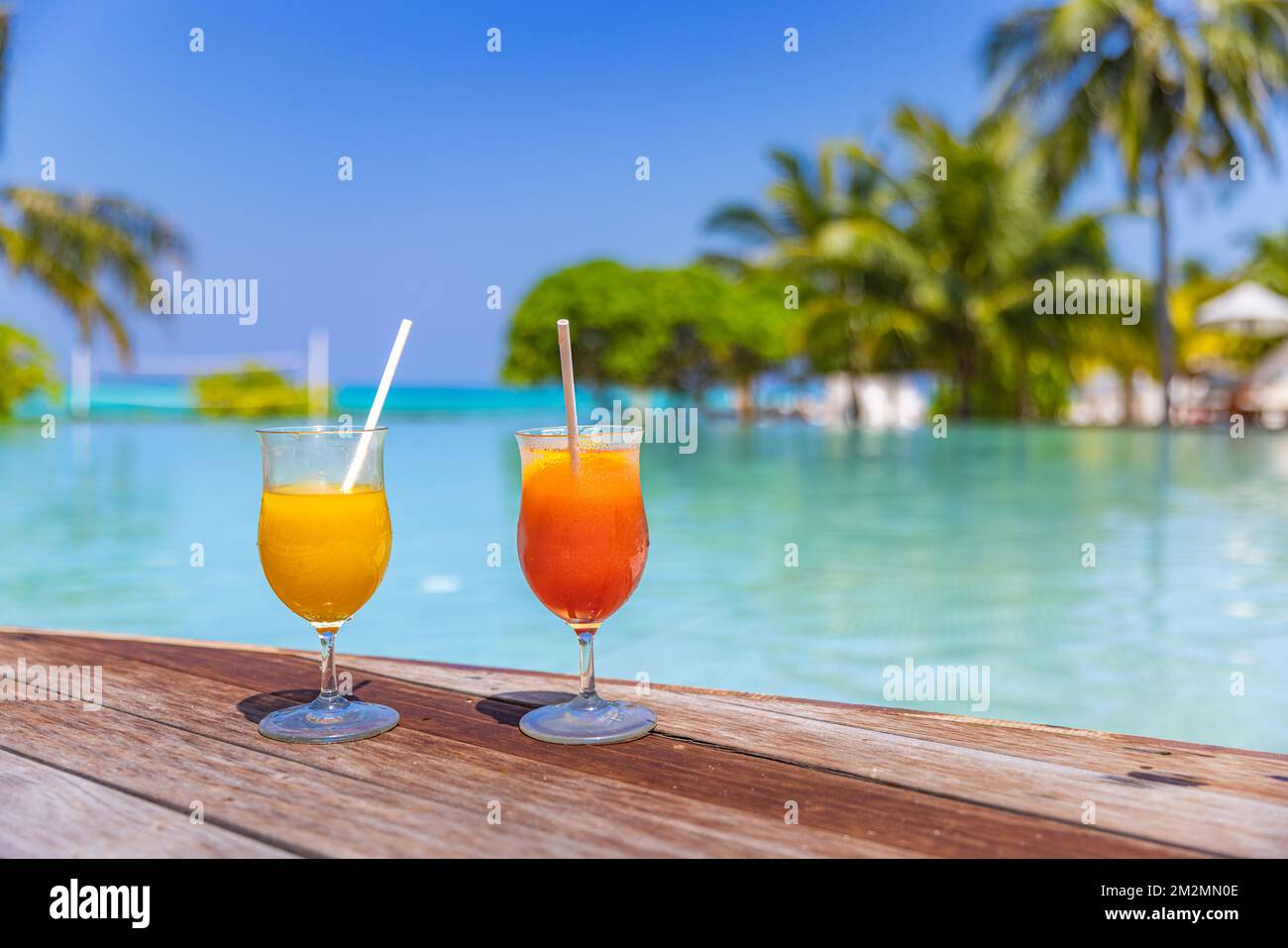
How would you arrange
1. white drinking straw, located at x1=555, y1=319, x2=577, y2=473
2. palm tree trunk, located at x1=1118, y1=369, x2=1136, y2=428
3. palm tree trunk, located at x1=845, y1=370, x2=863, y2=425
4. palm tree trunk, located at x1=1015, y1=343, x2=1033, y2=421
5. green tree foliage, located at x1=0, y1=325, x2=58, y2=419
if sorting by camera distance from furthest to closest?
palm tree trunk, located at x1=1118, y1=369, x2=1136, y2=428 < palm tree trunk, located at x1=845, y1=370, x2=863, y2=425 < green tree foliage, located at x1=0, y1=325, x2=58, y2=419 < palm tree trunk, located at x1=1015, y1=343, x2=1033, y2=421 < white drinking straw, located at x1=555, y1=319, x2=577, y2=473

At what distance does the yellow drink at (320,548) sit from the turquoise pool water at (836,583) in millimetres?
2717

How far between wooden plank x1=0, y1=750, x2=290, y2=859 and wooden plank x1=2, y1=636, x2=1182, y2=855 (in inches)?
6.6

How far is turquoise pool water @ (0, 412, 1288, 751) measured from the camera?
13.0 ft

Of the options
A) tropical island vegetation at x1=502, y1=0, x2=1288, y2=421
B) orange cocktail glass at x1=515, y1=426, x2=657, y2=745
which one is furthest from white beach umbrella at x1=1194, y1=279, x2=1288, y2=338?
orange cocktail glass at x1=515, y1=426, x2=657, y2=745

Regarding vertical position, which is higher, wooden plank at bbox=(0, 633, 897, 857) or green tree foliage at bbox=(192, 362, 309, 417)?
green tree foliage at bbox=(192, 362, 309, 417)

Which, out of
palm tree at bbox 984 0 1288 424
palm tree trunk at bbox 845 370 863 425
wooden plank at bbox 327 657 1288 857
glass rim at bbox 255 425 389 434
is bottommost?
wooden plank at bbox 327 657 1288 857

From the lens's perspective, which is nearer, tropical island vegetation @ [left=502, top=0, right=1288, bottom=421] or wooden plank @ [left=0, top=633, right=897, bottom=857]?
wooden plank @ [left=0, top=633, right=897, bottom=857]

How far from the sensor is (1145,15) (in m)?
16.8

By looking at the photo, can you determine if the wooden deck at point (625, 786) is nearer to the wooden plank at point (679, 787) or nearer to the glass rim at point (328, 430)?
the wooden plank at point (679, 787)

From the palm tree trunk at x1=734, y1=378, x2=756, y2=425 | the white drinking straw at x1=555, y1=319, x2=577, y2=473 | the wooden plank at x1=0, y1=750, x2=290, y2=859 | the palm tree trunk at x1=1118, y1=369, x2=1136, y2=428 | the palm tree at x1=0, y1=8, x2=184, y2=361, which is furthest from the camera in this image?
the palm tree trunk at x1=734, y1=378, x2=756, y2=425

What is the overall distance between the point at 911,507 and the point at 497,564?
11.5ft

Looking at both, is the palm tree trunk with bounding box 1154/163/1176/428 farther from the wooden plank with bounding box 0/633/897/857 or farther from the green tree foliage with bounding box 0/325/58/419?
the green tree foliage with bounding box 0/325/58/419
